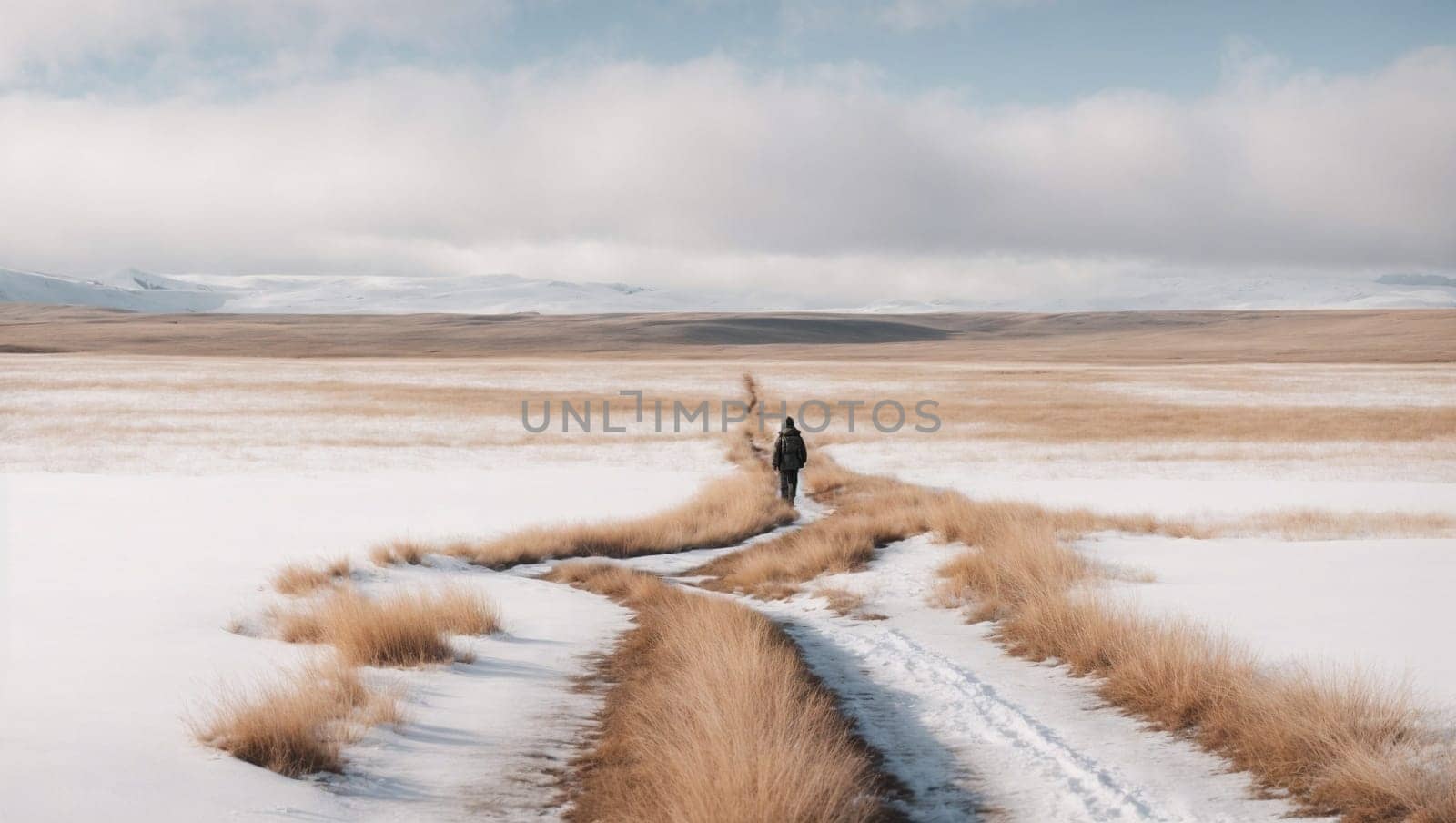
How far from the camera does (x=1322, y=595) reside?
453 inches

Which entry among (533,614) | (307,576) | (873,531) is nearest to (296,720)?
(533,614)

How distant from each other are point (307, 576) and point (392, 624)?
4.57m

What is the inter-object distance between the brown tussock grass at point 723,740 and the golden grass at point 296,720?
167 cm

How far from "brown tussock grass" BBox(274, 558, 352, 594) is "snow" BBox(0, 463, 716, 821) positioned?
307 mm

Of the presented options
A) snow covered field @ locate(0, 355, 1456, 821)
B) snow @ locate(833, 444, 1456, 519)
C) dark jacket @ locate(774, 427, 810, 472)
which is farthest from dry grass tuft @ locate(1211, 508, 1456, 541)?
dark jacket @ locate(774, 427, 810, 472)

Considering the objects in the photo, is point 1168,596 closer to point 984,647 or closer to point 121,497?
point 984,647

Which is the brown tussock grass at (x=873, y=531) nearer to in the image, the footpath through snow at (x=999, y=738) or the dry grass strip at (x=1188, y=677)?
the dry grass strip at (x=1188, y=677)

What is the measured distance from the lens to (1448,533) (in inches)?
722

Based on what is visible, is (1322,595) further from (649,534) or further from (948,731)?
(649,534)

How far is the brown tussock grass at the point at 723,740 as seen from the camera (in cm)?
559

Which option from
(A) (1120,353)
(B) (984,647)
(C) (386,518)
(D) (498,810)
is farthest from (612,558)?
(A) (1120,353)

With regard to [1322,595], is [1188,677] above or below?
above

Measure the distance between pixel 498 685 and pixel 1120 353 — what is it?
156 metres

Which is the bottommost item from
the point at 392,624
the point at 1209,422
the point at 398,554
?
the point at 1209,422
